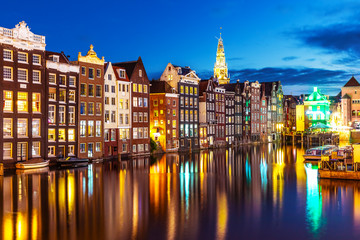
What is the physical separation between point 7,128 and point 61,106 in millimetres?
9814

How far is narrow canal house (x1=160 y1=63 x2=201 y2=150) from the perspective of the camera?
93.1 meters

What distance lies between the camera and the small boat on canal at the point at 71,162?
6181 cm

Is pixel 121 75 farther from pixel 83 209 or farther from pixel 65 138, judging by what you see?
pixel 83 209

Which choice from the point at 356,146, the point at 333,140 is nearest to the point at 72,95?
the point at 356,146

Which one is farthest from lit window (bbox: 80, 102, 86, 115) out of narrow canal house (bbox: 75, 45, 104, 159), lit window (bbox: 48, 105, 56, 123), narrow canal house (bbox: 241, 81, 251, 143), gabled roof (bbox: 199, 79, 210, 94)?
narrow canal house (bbox: 241, 81, 251, 143)

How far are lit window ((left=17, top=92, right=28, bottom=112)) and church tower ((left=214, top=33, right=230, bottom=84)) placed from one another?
122 m

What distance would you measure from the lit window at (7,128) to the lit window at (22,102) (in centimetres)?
229

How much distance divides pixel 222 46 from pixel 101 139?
120130mm

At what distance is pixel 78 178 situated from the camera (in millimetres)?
51312

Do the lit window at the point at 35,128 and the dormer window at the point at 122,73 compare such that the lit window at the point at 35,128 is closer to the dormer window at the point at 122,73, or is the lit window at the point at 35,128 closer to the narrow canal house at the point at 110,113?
the narrow canal house at the point at 110,113

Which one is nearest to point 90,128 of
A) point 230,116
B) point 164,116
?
point 164,116

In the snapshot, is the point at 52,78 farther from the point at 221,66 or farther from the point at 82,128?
Answer: the point at 221,66

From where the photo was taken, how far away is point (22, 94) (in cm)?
6069

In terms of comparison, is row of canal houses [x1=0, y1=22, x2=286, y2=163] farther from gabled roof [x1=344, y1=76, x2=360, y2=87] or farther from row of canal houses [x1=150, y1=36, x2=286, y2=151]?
gabled roof [x1=344, y1=76, x2=360, y2=87]
